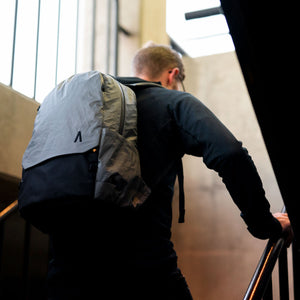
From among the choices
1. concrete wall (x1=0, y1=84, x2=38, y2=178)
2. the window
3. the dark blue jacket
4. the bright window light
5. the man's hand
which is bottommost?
the man's hand

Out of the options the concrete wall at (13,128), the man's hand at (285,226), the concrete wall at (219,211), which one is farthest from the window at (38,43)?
the man's hand at (285,226)

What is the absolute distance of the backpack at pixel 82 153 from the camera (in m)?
1.26

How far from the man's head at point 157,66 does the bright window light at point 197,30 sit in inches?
119

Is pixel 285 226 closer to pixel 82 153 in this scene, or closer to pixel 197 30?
pixel 82 153

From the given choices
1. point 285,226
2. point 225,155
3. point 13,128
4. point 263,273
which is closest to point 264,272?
point 263,273

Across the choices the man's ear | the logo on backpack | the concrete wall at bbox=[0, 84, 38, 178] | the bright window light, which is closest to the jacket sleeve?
the logo on backpack

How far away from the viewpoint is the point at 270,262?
5.40 feet

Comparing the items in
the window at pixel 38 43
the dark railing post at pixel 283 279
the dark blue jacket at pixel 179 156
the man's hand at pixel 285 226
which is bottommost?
the dark railing post at pixel 283 279

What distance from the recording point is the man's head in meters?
1.90

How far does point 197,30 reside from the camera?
17.2 ft

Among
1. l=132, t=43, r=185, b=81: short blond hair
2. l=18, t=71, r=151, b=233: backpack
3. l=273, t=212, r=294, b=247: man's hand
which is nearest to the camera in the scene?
l=18, t=71, r=151, b=233: backpack

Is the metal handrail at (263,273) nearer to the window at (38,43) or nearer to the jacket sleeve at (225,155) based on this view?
the jacket sleeve at (225,155)

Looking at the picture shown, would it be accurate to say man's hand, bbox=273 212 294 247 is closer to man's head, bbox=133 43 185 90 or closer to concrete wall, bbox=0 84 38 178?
man's head, bbox=133 43 185 90

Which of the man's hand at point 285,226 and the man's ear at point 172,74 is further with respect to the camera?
the man's ear at point 172,74
